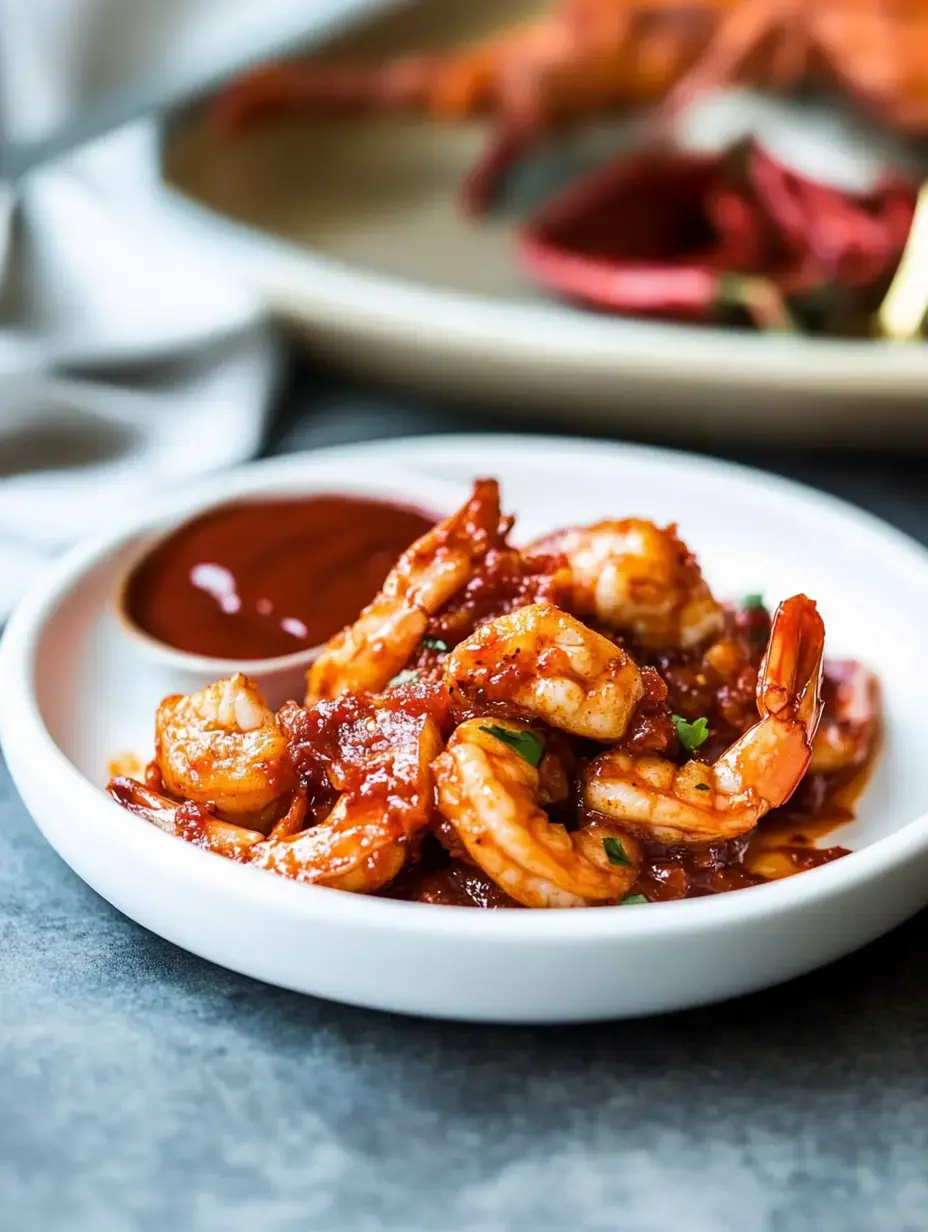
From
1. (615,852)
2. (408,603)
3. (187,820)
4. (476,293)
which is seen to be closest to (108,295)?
(476,293)

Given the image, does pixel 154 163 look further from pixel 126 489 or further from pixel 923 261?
pixel 923 261

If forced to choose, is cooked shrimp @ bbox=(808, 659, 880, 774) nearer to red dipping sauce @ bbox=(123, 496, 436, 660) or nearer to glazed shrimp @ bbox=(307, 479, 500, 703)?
glazed shrimp @ bbox=(307, 479, 500, 703)

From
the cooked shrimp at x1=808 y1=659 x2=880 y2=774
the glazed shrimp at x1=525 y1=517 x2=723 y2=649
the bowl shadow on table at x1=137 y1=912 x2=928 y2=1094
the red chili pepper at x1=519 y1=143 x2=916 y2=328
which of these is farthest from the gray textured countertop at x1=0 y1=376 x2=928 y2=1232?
the red chili pepper at x1=519 y1=143 x2=916 y2=328

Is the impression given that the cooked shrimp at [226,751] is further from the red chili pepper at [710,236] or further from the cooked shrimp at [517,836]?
the red chili pepper at [710,236]

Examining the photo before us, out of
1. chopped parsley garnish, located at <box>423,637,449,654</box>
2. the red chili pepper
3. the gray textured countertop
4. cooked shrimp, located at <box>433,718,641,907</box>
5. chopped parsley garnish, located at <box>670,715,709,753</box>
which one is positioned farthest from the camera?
the red chili pepper

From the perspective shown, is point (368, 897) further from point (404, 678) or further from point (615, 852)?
point (404, 678)
